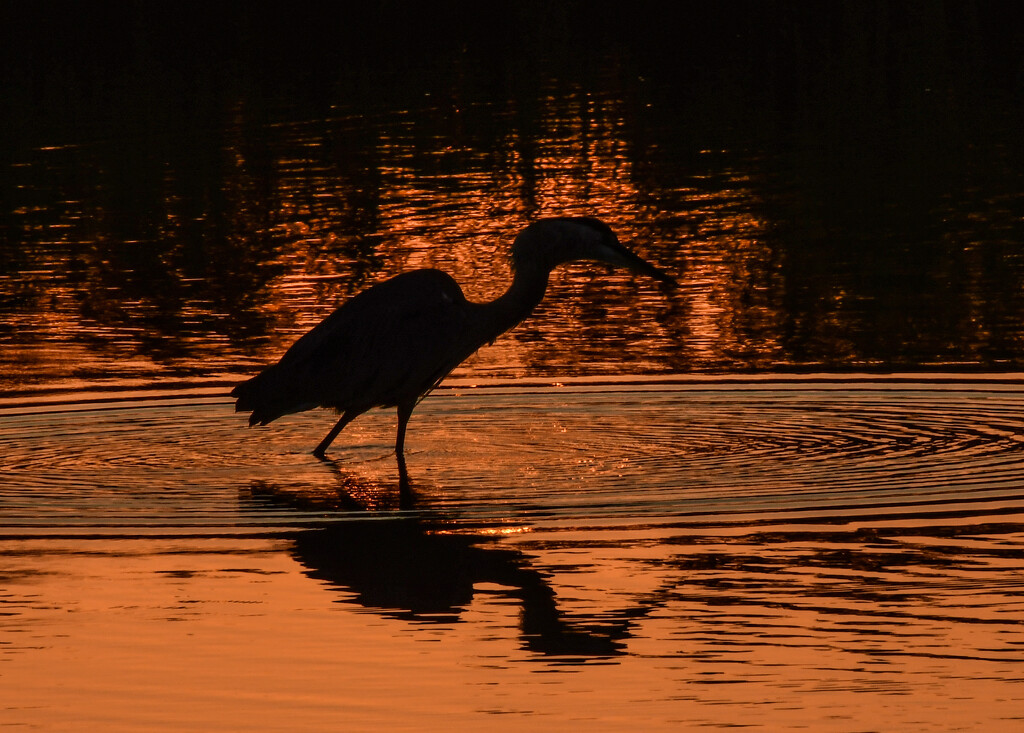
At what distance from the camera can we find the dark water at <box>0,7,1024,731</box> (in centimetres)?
782

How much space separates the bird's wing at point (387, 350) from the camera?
40.4 ft

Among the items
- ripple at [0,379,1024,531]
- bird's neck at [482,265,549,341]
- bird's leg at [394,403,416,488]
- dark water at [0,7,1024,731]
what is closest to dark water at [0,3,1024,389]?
dark water at [0,7,1024,731]

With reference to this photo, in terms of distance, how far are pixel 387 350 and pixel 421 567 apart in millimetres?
3023

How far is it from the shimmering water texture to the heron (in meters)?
0.33

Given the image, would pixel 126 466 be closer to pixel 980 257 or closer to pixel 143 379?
pixel 143 379

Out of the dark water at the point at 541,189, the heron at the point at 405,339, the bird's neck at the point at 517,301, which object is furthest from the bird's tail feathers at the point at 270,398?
the dark water at the point at 541,189

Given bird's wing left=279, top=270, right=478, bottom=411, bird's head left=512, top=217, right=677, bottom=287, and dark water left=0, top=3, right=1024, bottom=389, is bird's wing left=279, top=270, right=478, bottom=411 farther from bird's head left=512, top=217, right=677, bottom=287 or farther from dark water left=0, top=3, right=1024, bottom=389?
dark water left=0, top=3, right=1024, bottom=389

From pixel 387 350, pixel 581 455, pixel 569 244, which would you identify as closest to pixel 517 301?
pixel 569 244

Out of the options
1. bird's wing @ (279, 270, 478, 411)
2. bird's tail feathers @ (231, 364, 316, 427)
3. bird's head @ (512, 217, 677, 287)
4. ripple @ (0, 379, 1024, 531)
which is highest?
bird's head @ (512, 217, 677, 287)

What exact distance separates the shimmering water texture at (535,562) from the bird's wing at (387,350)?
14.9 inches

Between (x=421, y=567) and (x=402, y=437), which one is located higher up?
(x=402, y=437)

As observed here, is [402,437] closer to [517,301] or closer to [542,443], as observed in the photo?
[542,443]

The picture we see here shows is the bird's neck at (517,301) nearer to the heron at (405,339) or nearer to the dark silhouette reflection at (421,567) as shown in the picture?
the heron at (405,339)

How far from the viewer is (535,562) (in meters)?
9.42
